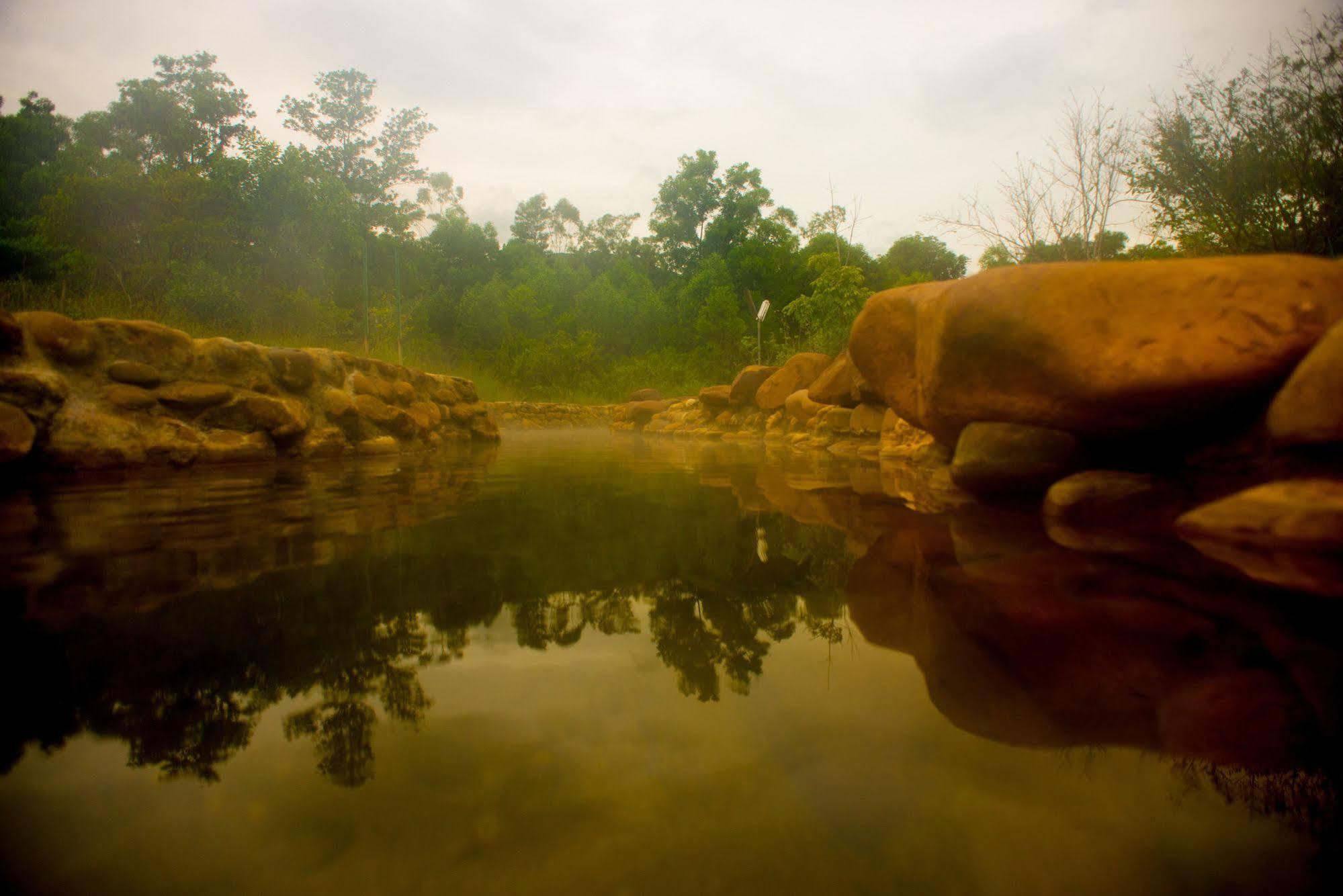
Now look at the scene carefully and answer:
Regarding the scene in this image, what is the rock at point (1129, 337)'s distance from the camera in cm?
271

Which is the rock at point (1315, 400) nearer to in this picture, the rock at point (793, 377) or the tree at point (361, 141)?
the rock at point (793, 377)

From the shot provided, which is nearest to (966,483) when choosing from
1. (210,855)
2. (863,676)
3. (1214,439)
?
(1214,439)

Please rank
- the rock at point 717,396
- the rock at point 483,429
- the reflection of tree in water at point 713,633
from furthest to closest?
the rock at point 717,396 → the rock at point 483,429 → the reflection of tree in water at point 713,633

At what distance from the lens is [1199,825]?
0.82 metres

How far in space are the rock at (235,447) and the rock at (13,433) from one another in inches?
43.3

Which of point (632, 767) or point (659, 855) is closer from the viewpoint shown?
point (659, 855)

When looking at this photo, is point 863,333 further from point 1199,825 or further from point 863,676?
point 1199,825

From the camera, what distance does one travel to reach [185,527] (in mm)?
2760

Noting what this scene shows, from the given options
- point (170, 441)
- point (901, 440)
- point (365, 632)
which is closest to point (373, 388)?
point (170, 441)

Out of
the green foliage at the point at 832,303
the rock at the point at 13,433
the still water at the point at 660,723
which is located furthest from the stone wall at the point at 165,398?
the green foliage at the point at 832,303

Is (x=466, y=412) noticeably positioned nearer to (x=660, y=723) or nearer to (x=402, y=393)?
(x=402, y=393)

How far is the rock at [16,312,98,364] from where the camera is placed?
4578 mm

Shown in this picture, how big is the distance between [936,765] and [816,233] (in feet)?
122

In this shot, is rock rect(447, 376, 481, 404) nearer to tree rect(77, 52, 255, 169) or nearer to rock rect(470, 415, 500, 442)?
rock rect(470, 415, 500, 442)
